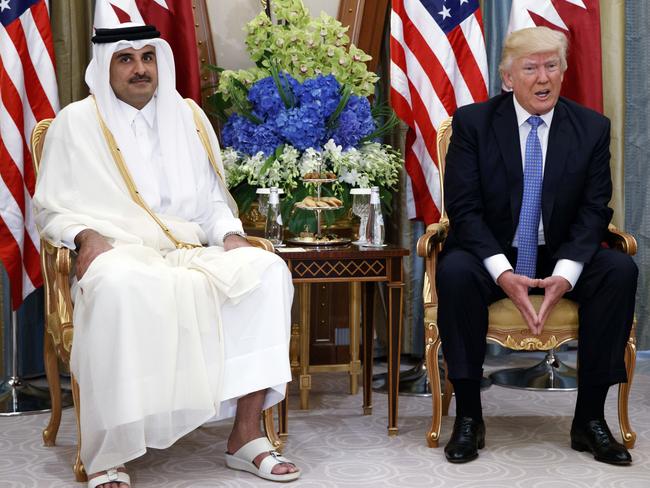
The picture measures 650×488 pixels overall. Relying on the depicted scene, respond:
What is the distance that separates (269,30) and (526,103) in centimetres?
130

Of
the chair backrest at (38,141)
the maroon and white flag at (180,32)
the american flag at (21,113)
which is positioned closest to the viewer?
the chair backrest at (38,141)

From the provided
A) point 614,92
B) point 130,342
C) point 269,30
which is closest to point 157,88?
point 269,30

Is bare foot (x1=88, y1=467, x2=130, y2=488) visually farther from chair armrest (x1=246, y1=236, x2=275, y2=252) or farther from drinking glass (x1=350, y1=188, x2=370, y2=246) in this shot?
drinking glass (x1=350, y1=188, x2=370, y2=246)

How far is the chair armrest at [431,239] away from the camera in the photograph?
3619 millimetres

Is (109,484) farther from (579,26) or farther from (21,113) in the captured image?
(579,26)

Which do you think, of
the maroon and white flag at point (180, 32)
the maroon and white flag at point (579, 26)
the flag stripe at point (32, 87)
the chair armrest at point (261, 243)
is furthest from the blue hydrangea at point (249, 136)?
the maroon and white flag at point (579, 26)

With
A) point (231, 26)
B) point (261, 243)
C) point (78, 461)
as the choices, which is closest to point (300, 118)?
point (261, 243)

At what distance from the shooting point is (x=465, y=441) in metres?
3.44

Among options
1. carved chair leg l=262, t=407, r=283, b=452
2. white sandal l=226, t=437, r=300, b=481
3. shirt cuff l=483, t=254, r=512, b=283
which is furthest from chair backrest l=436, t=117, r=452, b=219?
white sandal l=226, t=437, r=300, b=481

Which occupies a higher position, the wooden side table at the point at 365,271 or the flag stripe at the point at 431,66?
the flag stripe at the point at 431,66

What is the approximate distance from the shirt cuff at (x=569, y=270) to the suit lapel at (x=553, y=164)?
0.68 feet

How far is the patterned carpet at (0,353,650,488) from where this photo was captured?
3221 mm

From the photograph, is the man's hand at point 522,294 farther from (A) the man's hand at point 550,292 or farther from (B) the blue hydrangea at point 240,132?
(B) the blue hydrangea at point 240,132

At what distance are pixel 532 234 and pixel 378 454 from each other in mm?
1036
